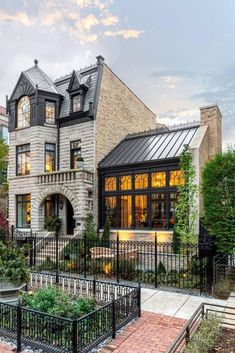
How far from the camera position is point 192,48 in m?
21.9

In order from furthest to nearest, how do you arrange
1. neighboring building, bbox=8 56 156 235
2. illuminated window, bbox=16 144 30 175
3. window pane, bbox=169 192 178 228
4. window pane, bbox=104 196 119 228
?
illuminated window, bbox=16 144 30 175 → neighboring building, bbox=8 56 156 235 → window pane, bbox=104 196 119 228 → window pane, bbox=169 192 178 228

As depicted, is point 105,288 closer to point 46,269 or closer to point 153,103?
point 46,269

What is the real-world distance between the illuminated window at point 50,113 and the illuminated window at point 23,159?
2.42 m

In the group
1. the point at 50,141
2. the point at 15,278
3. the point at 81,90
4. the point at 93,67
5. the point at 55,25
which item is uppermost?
the point at 55,25

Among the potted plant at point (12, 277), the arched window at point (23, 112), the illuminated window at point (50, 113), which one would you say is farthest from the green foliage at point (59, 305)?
the arched window at point (23, 112)

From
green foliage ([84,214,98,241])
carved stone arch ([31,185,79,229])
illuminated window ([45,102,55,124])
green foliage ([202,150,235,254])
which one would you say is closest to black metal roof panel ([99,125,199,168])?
carved stone arch ([31,185,79,229])

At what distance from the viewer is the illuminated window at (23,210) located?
2092 centimetres

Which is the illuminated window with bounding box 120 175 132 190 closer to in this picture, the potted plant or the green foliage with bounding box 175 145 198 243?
the green foliage with bounding box 175 145 198 243

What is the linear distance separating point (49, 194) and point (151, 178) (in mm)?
6918

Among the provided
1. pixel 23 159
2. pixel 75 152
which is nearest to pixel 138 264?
pixel 75 152

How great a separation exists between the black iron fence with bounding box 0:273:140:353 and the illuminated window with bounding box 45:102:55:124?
1600 centimetres

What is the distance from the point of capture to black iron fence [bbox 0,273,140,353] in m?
5.53

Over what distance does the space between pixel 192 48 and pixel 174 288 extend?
1858 centimetres

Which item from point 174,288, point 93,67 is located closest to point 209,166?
point 174,288
